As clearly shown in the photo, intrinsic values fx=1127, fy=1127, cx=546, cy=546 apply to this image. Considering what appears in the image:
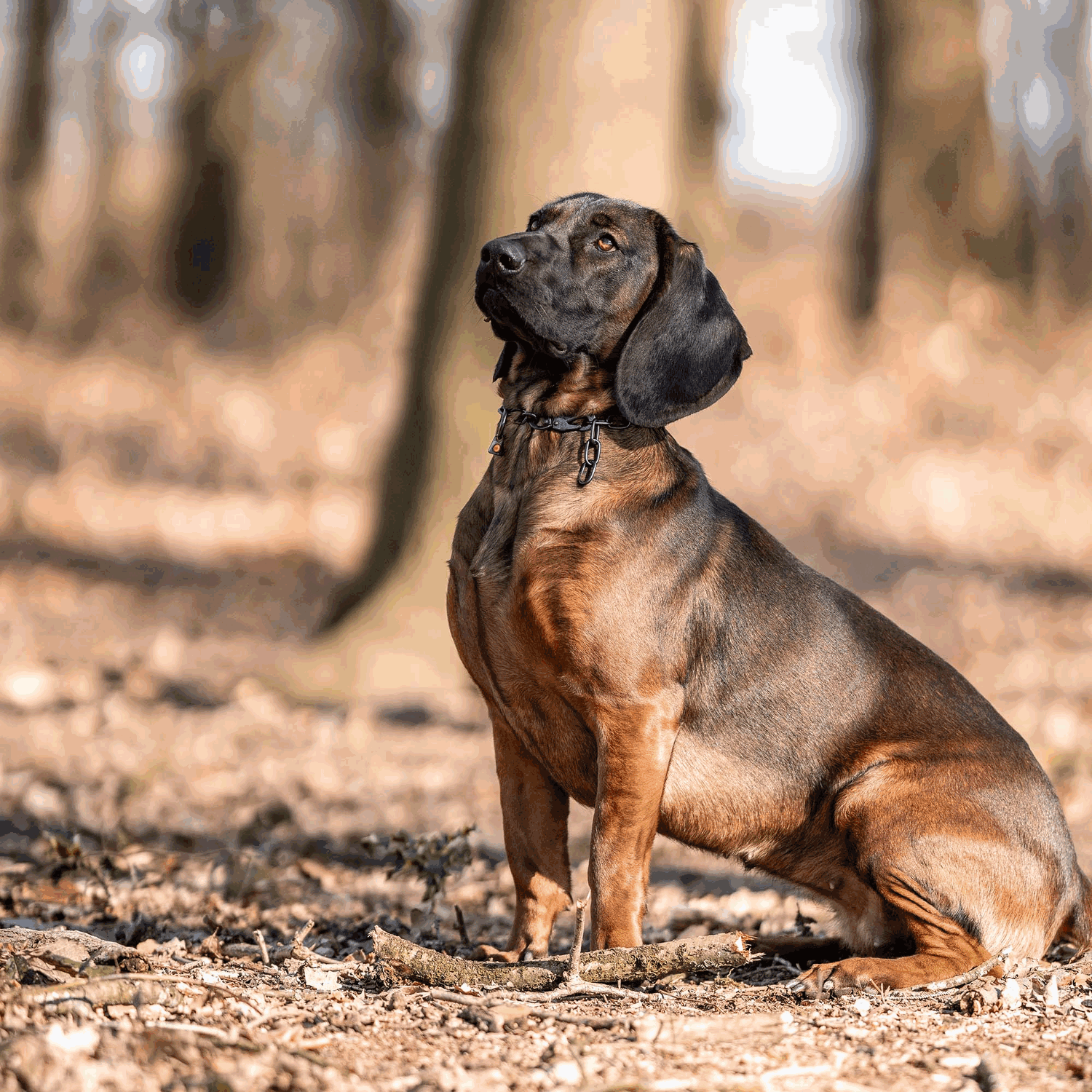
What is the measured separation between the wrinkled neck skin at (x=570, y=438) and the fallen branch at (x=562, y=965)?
4.43 feet

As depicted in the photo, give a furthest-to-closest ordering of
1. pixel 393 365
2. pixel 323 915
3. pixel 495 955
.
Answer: pixel 393 365 → pixel 323 915 → pixel 495 955

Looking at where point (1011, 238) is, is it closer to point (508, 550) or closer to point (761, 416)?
point (761, 416)

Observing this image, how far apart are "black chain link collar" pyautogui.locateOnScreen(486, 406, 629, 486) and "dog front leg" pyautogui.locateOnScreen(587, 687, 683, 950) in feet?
2.53

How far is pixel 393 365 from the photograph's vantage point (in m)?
18.3

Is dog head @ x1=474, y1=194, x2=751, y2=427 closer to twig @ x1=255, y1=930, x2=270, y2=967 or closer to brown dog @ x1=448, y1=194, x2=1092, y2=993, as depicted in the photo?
brown dog @ x1=448, y1=194, x2=1092, y2=993

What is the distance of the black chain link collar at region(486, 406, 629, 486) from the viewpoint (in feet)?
11.7

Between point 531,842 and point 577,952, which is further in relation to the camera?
point 531,842

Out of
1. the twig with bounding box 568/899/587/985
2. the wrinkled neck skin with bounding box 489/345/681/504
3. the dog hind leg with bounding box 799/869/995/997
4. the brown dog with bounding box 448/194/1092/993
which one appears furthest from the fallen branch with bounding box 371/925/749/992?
the wrinkled neck skin with bounding box 489/345/681/504

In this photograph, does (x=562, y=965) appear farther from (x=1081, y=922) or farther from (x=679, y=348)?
(x=679, y=348)

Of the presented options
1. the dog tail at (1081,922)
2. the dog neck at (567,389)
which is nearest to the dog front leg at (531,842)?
the dog neck at (567,389)

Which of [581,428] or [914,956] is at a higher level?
[581,428]

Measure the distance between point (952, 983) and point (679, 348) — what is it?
81.8 inches

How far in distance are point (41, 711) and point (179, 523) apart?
20.6ft

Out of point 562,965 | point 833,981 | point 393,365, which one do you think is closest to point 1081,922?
point 833,981
